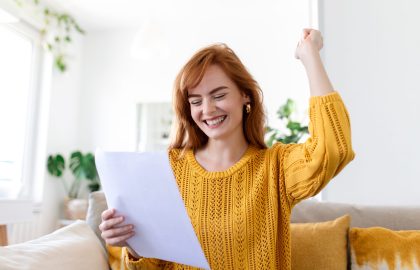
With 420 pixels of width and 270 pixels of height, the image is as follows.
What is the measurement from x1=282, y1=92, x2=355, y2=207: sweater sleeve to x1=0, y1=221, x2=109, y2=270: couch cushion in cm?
65

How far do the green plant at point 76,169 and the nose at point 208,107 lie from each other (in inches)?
120

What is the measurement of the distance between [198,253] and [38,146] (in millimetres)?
3239

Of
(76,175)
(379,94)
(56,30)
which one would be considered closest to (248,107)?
(379,94)

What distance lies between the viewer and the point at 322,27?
6.02 feet

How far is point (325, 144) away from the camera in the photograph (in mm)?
807

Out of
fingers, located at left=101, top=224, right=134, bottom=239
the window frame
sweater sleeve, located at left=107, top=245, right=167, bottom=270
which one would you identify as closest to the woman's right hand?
fingers, located at left=101, top=224, right=134, bottom=239

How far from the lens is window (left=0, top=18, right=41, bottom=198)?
3.30 meters

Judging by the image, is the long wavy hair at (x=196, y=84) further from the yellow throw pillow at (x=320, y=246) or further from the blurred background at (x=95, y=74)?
the blurred background at (x=95, y=74)

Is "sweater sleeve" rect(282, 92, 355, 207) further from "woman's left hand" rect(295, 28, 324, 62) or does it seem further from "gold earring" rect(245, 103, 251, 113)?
"gold earring" rect(245, 103, 251, 113)

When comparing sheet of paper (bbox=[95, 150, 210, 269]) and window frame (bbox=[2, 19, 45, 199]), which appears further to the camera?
window frame (bbox=[2, 19, 45, 199])

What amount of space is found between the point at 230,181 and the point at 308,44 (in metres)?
0.42

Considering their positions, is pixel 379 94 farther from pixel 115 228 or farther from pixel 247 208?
pixel 115 228

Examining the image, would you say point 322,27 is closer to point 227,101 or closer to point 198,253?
point 227,101

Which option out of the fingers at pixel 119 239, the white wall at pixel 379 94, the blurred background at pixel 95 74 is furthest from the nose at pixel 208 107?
the blurred background at pixel 95 74
